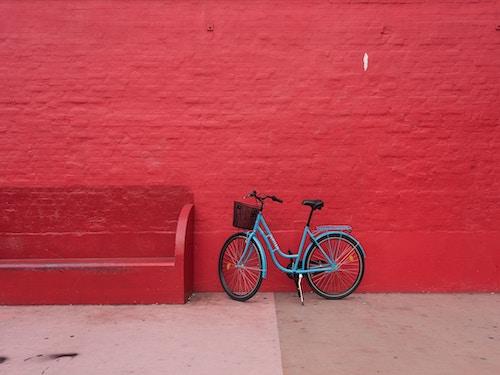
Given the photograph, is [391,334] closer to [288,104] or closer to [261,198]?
[261,198]

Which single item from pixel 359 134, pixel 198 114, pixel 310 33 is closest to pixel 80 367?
pixel 198 114

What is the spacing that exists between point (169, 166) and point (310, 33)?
232 centimetres

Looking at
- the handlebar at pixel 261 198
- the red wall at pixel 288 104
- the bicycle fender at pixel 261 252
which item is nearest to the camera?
the bicycle fender at pixel 261 252

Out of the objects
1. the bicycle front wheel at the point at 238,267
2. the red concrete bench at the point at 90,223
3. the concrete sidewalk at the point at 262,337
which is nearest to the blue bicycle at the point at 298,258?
the bicycle front wheel at the point at 238,267

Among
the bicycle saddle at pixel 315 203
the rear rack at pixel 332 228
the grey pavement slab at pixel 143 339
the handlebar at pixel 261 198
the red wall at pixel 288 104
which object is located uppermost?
the red wall at pixel 288 104

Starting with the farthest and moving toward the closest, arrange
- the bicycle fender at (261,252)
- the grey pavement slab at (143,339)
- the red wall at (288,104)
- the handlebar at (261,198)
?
the red wall at (288,104), the handlebar at (261,198), the bicycle fender at (261,252), the grey pavement slab at (143,339)

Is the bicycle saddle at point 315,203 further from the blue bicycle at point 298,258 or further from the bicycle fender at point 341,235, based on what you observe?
the bicycle fender at point 341,235

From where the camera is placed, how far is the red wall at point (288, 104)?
5.80 meters

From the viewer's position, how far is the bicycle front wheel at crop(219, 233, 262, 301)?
18.1 feet

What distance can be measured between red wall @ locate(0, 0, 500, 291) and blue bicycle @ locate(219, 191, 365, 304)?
262 mm

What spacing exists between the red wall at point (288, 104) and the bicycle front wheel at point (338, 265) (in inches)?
12.7

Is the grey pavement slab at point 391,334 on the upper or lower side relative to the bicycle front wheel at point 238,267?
lower

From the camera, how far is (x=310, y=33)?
5812mm

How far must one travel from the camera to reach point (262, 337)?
4336 mm
